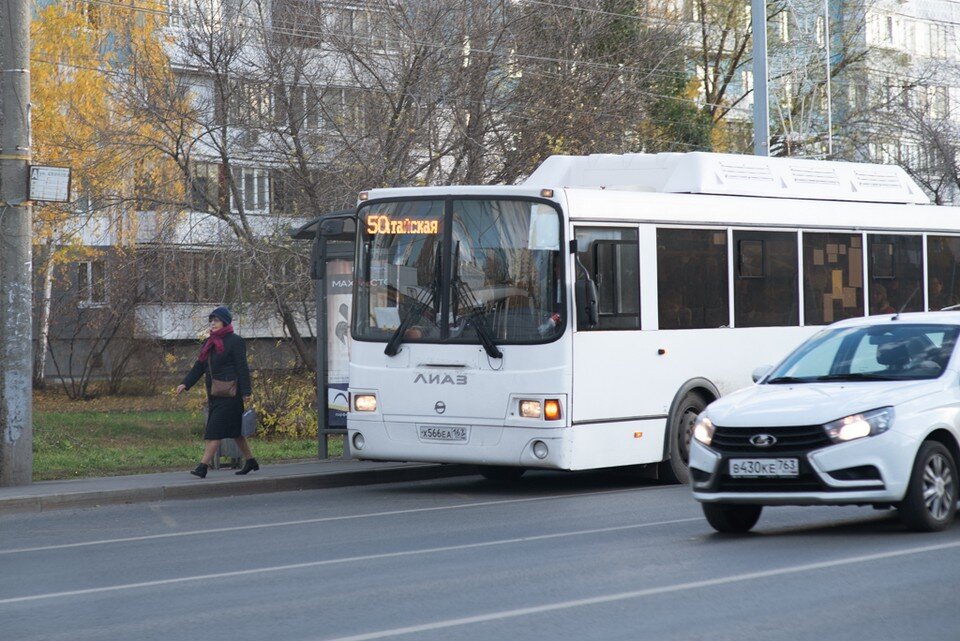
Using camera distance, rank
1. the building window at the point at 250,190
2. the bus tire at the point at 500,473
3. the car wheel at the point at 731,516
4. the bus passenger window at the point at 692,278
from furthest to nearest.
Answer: the building window at the point at 250,190, the bus tire at the point at 500,473, the bus passenger window at the point at 692,278, the car wheel at the point at 731,516

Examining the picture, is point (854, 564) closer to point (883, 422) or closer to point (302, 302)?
point (883, 422)

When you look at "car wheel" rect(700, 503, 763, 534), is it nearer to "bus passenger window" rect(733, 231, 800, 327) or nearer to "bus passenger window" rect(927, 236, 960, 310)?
"bus passenger window" rect(733, 231, 800, 327)

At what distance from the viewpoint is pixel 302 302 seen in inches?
918

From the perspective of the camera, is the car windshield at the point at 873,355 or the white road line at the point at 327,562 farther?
the car windshield at the point at 873,355

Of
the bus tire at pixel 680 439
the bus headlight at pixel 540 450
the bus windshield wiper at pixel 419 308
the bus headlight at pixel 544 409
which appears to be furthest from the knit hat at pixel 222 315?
the bus tire at pixel 680 439

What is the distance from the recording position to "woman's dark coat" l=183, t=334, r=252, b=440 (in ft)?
55.1

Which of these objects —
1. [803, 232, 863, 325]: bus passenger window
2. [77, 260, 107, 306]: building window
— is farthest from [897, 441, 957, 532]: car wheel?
[77, 260, 107, 306]: building window

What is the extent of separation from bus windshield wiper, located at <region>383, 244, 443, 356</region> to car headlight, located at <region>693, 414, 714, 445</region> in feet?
15.0

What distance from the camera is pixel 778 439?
10.8 meters

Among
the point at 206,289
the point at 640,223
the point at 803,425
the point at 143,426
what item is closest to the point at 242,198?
the point at 206,289

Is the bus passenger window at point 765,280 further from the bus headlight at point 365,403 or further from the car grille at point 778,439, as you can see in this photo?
the car grille at point 778,439

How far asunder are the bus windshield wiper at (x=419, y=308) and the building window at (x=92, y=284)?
1154 centimetres

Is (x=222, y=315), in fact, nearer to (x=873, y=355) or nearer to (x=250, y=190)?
(x=250, y=190)

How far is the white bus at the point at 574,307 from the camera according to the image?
15.0 meters
